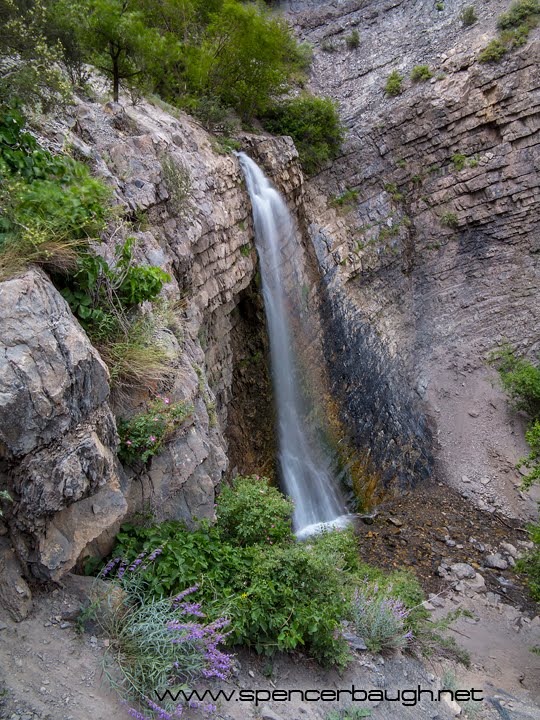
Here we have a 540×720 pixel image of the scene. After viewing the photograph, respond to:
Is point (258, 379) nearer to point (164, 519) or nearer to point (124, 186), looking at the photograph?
point (124, 186)

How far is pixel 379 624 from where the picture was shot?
15.8ft

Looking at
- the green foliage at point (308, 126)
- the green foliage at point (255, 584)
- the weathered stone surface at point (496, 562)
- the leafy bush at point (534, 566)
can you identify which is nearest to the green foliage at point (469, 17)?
the green foliage at point (308, 126)

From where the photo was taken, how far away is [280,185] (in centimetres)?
1123

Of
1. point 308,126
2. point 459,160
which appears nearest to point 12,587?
point 308,126

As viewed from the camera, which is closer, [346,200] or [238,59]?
[238,59]

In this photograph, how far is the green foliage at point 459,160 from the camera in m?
13.2

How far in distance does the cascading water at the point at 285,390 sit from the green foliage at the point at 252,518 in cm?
497

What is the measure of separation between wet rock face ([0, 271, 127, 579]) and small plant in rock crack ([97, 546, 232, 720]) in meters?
0.44

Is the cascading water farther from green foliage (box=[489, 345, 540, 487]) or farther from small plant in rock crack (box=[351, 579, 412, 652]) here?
green foliage (box=[489, 345, 540, 487])

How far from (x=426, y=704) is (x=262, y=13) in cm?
1438

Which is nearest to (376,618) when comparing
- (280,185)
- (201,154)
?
(201,154)

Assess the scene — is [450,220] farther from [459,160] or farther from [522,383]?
[522,383]

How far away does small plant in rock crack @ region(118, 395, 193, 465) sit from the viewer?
391 centimetres

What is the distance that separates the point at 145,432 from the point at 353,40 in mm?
17356
